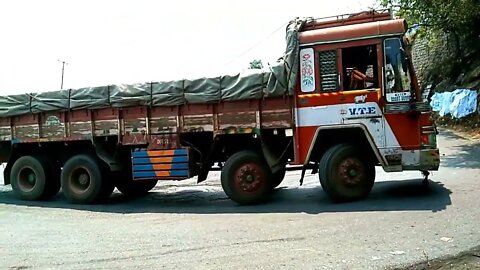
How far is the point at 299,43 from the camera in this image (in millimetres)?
9656

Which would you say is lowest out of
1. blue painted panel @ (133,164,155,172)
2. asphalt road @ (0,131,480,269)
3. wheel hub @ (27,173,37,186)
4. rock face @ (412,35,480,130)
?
asphalt road @ (0,131,480,269)

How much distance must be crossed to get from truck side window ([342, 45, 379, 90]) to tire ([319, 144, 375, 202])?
1.17m

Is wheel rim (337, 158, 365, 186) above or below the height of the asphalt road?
above

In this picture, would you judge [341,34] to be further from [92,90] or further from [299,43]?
[92,90]

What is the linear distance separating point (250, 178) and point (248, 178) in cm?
4

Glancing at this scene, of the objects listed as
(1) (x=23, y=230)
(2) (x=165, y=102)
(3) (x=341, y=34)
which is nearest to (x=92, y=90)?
(2) (x=165, y=102)

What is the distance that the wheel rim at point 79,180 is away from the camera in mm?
11609

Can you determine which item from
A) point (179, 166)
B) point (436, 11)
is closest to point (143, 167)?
point (179, 166)

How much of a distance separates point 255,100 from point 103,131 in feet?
11.8

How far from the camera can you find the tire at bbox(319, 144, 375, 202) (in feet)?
30.8

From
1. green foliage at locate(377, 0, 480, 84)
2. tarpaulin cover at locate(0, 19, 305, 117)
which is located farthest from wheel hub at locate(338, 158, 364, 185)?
green foliage at locate(377, 0, 480, 84)

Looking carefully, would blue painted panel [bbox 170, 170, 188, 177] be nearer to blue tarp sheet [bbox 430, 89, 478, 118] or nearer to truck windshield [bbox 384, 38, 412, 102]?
truck windshield [bbox 384, 38, 412, 102]

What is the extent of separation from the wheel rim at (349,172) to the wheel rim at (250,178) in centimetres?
154

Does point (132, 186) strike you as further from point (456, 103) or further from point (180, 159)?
point (456, 103)
